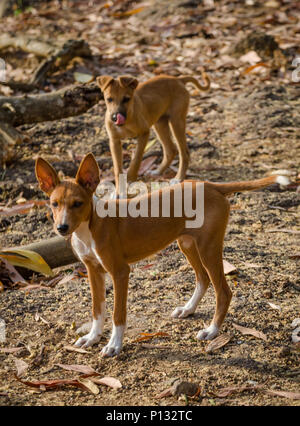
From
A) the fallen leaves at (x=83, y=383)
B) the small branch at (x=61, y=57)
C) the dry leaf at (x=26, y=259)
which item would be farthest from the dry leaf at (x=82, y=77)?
the fallen leaves at (x=83, y=383)

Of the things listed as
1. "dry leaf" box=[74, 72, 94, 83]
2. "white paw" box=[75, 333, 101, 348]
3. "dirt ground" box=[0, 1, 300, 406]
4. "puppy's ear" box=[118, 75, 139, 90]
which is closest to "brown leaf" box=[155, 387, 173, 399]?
"dirt ground" box=[0, 1, 300, 406]

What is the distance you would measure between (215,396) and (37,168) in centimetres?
207

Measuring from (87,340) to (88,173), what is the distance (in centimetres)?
138

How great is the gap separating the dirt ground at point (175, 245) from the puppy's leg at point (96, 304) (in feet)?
0.38

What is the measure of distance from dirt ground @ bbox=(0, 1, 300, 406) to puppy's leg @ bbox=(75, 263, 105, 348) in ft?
0.38

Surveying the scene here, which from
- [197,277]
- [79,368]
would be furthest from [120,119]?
[79,368]

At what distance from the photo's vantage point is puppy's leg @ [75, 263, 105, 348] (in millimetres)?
4707

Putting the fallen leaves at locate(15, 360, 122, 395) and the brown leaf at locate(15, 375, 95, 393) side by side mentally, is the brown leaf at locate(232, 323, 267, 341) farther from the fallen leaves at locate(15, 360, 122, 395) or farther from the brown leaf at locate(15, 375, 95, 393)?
the brown leaf at locate(15, 375, 95, 393)

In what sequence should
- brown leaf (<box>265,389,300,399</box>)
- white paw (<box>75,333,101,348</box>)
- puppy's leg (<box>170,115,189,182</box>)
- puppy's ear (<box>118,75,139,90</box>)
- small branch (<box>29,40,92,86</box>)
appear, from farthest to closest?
small branch (<box>29,40,92,86</box>)
puppy's leg (<box>170,115,189,182</box>)
puppy's ear (<box>118,75,139,90</box>)
white paw (<box>75,333,101,348</box>)
brown leaf (<box>265,389,300,399</box>)

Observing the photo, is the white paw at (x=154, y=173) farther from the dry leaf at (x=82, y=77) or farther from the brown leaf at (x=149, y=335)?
the brown leaf at (x=149, y=335)

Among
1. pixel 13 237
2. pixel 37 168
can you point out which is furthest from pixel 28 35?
pixel 37 168

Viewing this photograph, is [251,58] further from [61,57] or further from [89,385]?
[89,385]

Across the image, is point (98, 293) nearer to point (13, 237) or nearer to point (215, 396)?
point (215, 396)

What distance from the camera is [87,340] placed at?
474 cm
